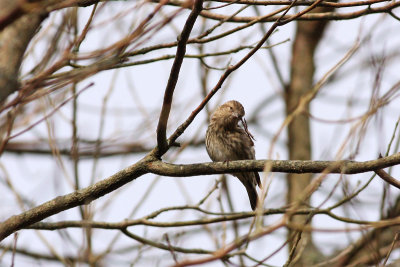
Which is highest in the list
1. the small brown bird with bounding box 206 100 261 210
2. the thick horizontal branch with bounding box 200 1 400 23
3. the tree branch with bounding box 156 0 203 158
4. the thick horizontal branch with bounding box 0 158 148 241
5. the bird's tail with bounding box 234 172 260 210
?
the small brown bird with bounding box 206 100 261 210

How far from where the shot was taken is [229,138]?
7.25 meters

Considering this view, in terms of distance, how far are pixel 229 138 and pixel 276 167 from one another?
3239 mm

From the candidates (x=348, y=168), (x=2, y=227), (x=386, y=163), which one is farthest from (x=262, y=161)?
(x=2, y=227)

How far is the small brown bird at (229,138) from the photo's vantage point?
7184 mm

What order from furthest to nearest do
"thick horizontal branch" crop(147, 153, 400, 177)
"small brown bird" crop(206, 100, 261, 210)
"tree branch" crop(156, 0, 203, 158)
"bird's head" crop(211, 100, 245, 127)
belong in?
"bird's head" crop(211, 100, 245, 127) → "small brown bird" crop(206, 100, 261, 210) → "thick horizontal branch" crop(147, 153, 400, 177) → "tree branch" crop(156, 0, 203, 158)

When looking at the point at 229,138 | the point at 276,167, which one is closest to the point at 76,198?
the point at 276,167

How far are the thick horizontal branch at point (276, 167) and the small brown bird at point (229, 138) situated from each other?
2.86 meters

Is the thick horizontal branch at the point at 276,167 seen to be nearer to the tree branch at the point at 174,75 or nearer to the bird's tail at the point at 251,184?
the tree branch at the point at 174,75

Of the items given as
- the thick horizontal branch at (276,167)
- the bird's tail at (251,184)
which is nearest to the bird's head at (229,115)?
the bird's tail at (251,184)

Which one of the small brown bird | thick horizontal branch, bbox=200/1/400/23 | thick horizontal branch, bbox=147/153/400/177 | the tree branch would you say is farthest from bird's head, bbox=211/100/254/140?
the tree branch

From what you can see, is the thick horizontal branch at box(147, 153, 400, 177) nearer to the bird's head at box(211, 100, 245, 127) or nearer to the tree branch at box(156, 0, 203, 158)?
the tree branch at box(156, 0, 203, 158)

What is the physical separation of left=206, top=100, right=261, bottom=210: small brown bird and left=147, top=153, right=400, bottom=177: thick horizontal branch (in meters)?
2.86

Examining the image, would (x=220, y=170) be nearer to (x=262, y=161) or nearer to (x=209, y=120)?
(x=262, y=161)

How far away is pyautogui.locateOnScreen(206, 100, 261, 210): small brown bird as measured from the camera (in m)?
7.18
